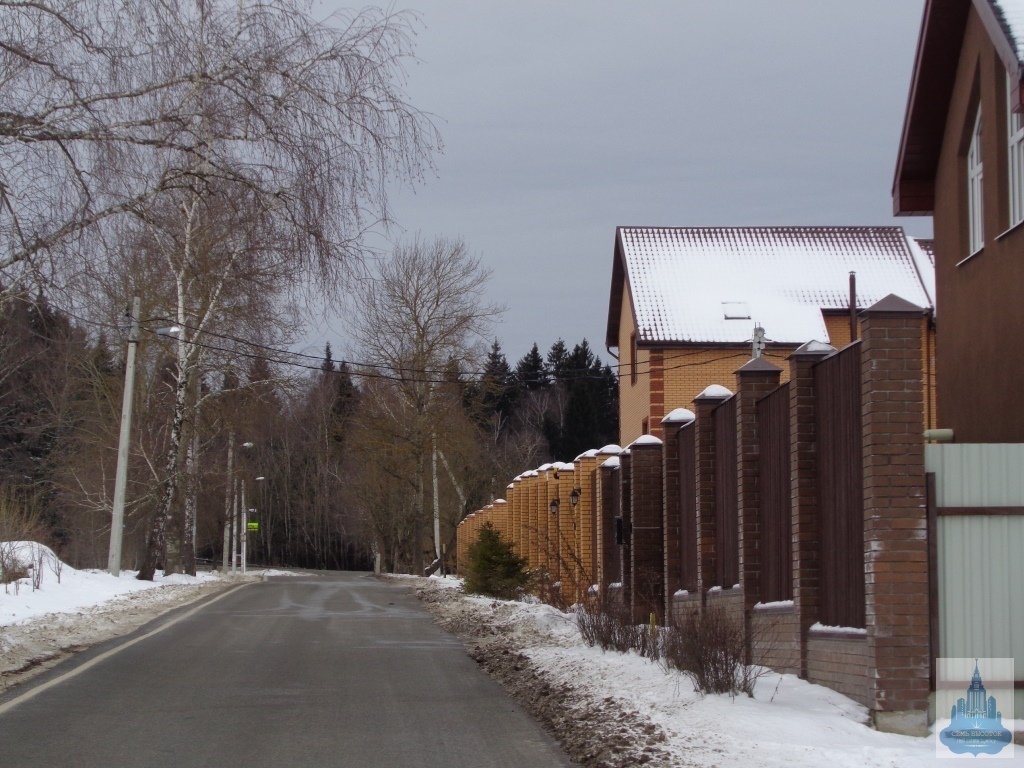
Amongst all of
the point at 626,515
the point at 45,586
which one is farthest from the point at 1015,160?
the point at 45,586

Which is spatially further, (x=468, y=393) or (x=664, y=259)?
(x=468, y=393)

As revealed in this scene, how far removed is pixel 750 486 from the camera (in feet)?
40.5

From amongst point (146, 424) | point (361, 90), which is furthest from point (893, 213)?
point (146, 424)

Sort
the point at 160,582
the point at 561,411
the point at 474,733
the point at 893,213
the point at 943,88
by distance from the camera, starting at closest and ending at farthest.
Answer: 1. the point at 474,733
2. the point at 943,88
3. the point at 893,213
4. the point at 160,582
5. the point at 561,411

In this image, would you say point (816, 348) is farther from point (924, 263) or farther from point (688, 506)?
point (924, 263)

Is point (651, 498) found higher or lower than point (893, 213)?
lower

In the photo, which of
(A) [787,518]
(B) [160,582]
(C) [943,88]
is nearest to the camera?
(A) [787,518]

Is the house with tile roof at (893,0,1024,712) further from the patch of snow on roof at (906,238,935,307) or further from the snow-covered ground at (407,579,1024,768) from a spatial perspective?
the patch of snow on roof at (906,238,935,307)

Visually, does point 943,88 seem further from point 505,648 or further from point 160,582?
point 160,582

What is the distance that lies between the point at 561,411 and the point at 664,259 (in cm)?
6510

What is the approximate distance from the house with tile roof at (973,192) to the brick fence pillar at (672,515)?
3432 millimetres

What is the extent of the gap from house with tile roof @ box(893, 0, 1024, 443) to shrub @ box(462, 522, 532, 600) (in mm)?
11693

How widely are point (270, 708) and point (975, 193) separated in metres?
10.2

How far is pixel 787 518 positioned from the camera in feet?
36.8
